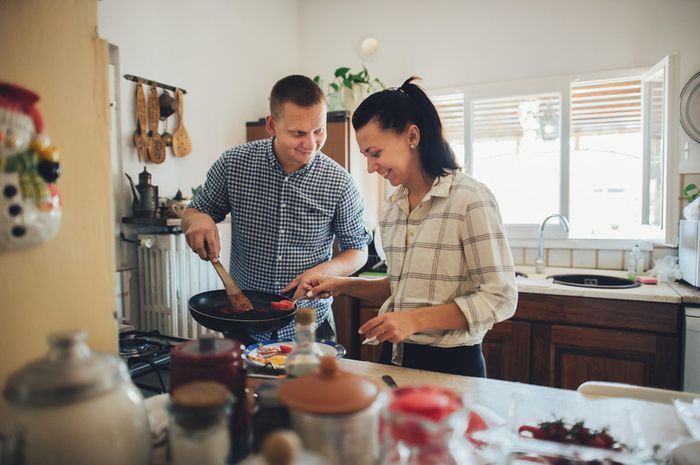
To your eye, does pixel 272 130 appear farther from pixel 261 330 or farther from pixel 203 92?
pixel 203 92

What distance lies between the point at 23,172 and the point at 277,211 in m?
1.28

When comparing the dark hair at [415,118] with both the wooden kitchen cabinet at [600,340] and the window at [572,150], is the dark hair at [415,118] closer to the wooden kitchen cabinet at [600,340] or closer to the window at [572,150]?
the wooden kitchen cabinet at [600,340]

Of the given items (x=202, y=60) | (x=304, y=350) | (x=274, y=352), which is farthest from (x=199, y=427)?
(x=202, y=60)

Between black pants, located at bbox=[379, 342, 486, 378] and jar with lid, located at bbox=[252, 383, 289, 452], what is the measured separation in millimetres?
727

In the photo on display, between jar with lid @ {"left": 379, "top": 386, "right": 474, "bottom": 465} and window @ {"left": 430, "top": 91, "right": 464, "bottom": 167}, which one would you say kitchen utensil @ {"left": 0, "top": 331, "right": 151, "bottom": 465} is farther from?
window @ {"left": 430, "top": 91, "right": 464, "bottom": 167}

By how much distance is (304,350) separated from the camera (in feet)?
2.77

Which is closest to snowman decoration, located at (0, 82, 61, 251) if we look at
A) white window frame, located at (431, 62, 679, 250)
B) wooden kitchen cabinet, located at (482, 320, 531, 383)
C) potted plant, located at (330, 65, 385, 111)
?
wooden kitchen cabinet, located at (482, 320, 531, 383)

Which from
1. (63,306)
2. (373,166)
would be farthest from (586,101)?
(63,306)

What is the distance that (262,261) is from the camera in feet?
6.31

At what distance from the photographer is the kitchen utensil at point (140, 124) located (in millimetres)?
2371

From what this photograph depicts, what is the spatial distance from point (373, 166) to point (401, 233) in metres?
0.21

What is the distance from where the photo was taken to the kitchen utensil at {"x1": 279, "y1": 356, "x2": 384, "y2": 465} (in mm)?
619

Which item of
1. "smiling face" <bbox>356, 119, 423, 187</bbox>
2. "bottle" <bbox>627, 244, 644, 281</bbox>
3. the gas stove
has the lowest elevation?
the gas stove

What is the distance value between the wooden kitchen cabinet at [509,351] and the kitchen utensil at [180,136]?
1904 millimetres
